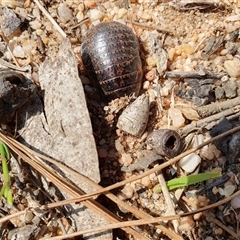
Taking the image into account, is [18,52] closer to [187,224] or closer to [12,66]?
[12,66]

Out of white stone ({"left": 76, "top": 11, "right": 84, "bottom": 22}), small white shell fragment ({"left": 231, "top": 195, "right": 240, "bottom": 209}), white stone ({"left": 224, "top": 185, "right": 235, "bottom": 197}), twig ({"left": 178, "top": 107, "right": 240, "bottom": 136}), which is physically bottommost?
small white shell fragment ({"left": 231, "top": 195, "right": 240, "bottom": 209})

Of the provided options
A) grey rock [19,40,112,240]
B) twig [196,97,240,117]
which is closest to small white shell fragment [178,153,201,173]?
twig [196,97,240,117]

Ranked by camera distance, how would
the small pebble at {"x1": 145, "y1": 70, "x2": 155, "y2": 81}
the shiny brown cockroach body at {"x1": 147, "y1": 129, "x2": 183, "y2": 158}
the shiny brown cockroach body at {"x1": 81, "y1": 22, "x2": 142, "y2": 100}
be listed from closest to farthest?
the shiny brown cockroach body at {"x1": 147, "y1": 129, "x2": 183, "y2": 158}
the shiny brown cockroach body at {"x1": 81, "y1": 22, "x2": 142, "y2": 100}
the small pebble at {"x1": 145, "y1": 70, "x2": 155, "y2": 81}

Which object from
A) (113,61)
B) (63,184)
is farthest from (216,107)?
(63,184)

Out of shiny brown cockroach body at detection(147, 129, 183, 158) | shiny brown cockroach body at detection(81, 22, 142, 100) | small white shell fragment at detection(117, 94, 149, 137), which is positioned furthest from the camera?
shiny brown cockroach body at detection(81, 22, 142, 100)

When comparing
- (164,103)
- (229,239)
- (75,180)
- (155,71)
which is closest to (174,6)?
(155,71)

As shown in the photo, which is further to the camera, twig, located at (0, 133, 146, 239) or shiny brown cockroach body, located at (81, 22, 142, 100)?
shiny brown cockroach body, located at (81, 22, 142, 100)

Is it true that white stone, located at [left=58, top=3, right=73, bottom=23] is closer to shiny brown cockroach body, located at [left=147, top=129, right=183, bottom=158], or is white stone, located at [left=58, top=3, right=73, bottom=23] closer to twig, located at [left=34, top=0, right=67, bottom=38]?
twig, located at [left=34, top=0, right=67, bottom=38]

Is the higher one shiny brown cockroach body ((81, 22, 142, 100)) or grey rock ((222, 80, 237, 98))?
shiny brown cockroach body ((81, 22, 142, 100))
